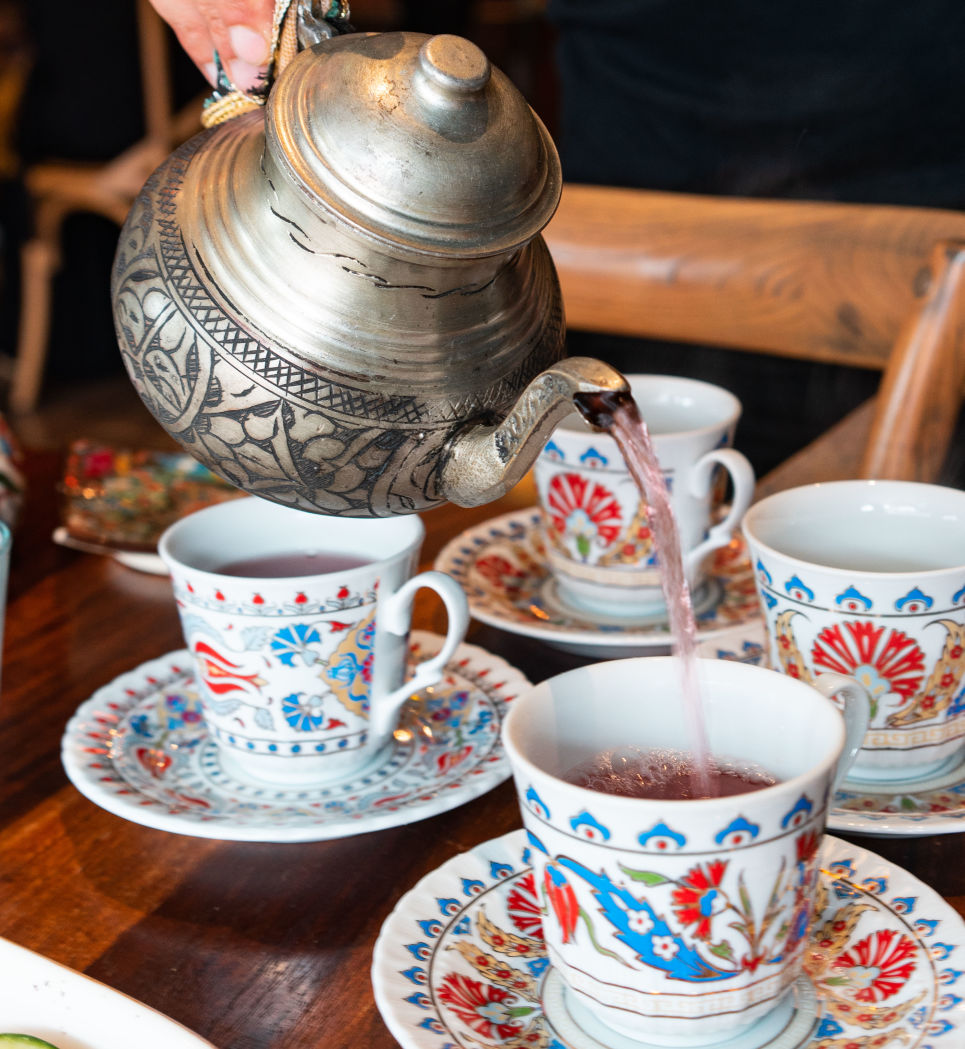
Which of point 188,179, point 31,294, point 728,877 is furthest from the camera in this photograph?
point 31,294

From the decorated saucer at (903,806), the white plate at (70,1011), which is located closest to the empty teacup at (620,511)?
the decorated saucer at (903,806)

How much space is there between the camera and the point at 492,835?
63cm

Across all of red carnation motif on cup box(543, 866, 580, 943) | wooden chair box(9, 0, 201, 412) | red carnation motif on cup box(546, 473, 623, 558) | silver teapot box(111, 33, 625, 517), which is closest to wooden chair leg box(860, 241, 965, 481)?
red carnation motif on cup box(546, 473, 623, 558)

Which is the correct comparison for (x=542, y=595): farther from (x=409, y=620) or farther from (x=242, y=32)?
(x=242, y=32)

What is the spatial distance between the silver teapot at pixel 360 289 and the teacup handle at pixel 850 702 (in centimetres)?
16

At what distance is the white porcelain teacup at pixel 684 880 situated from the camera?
44 cm

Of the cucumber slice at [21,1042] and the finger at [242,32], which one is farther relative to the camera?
the finger at [242,32]

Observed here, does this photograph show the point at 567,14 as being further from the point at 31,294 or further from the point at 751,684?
the point at 31,294

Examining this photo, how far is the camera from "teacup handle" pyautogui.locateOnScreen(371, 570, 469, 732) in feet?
2.23

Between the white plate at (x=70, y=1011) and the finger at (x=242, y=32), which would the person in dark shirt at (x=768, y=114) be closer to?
the finger at (x=242, y=32)

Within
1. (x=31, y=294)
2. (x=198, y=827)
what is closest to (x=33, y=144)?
(x=31, y=294)

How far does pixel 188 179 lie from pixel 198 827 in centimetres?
32

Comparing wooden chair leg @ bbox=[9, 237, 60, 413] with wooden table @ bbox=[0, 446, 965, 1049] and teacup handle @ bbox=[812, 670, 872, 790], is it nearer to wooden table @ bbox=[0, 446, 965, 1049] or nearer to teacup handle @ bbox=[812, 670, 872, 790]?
wooden table @ bbox=[0, 446, 965, 1049]

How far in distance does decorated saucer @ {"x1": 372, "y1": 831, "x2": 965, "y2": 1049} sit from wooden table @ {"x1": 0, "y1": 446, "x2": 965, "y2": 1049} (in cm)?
3
